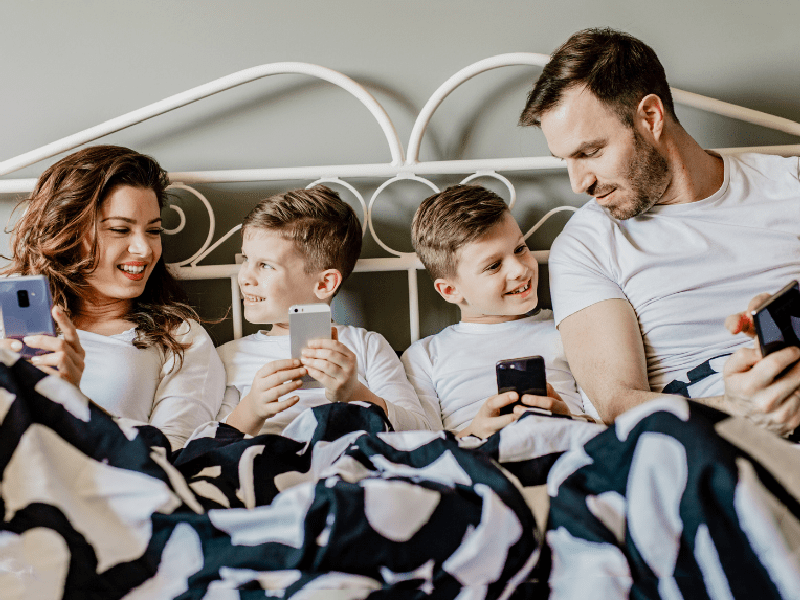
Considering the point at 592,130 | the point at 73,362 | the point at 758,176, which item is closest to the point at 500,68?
the point at 592,130

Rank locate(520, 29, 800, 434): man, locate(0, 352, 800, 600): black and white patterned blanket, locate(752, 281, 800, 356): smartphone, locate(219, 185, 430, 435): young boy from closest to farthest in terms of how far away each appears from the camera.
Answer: locate(0, 352, 800, 600): black and white patterned blanket, locate(752, 281, 800, 356): smartphone, locate(520, 29, 800, 434): man, locate(219, 185, 430, 435): young boy

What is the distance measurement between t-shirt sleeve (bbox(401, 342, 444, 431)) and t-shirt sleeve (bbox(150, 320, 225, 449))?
0.41m

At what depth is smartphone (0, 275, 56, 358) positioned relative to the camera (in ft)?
3.16

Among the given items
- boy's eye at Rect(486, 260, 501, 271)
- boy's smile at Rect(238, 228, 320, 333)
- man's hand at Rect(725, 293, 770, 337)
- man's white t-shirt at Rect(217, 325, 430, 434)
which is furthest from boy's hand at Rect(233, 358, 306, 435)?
man's hand at Rect(725, 293, 770, 337)

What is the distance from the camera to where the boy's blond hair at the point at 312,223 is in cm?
132

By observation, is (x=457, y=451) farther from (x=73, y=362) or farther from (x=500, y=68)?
(x=500, y=68)

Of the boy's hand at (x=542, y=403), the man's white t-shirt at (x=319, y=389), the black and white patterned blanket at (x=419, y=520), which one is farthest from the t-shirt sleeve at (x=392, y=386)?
the black and white patterned blanket at (x=419, y=520)

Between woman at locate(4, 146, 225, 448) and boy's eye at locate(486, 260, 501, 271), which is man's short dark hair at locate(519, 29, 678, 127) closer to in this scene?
boy's eye at locate(486, 260, 501, 271)

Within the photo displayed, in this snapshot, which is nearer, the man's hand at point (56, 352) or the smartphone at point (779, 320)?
the smartphone at point (779, 320)

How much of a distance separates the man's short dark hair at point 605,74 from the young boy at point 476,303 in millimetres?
241

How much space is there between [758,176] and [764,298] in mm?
586

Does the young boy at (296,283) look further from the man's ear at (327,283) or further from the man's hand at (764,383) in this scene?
the man's hand at (764,383)

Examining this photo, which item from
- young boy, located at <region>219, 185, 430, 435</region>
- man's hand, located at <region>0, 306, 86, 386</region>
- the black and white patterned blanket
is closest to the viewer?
the black and white patterned blanket

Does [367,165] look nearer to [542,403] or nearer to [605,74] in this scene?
[605,74]
